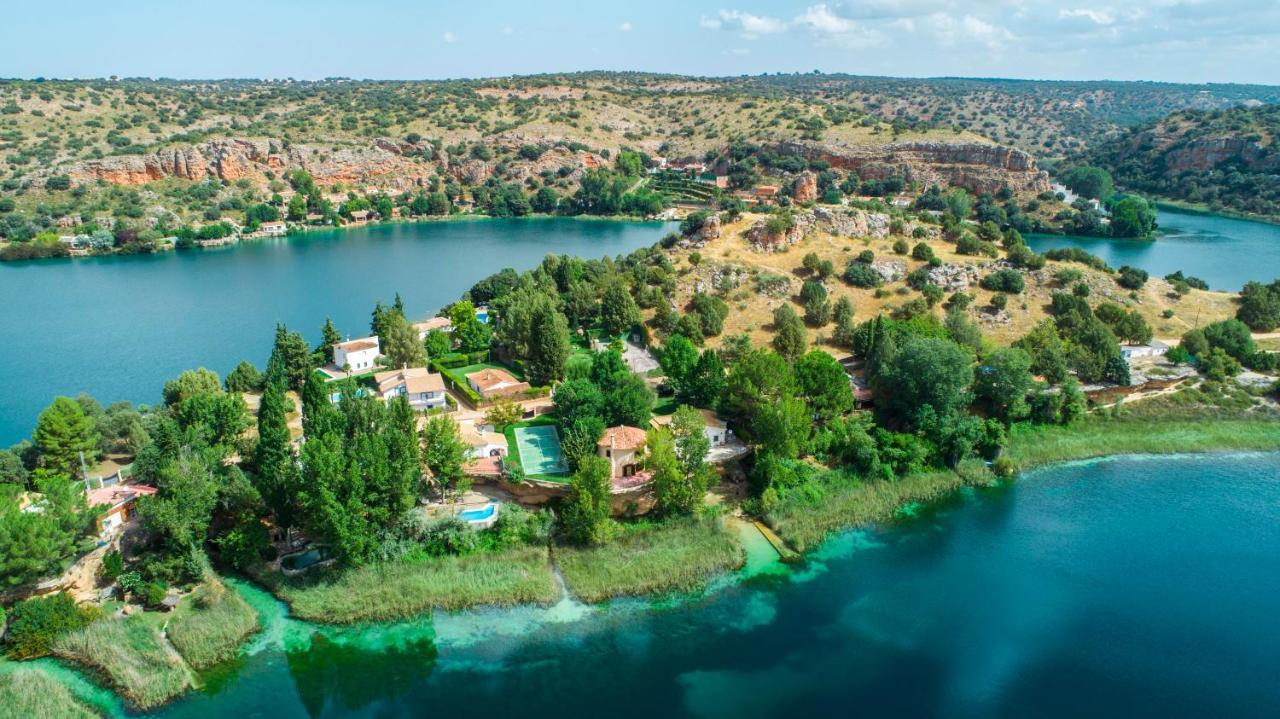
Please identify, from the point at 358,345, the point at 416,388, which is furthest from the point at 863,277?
the point at 358,345

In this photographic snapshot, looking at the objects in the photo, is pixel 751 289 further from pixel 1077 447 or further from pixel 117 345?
pixel 117 345

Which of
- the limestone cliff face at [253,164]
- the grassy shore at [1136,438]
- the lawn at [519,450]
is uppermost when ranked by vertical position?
the limestone cliff face at [253,164]

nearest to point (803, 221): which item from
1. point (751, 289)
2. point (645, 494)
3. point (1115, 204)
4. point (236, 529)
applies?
point (751, 289)

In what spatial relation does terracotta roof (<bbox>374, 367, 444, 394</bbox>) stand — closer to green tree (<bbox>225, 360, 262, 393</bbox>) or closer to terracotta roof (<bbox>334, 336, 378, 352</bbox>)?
terracotta roof (<bbox>334, 336, 378, 352</bbox>)

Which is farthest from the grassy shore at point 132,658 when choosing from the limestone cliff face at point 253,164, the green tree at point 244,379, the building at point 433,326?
the limestone cliff face at point 253,164

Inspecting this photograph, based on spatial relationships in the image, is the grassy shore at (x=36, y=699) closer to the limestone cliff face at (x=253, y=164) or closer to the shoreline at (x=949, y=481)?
the shoreline at (x=949, y=481)

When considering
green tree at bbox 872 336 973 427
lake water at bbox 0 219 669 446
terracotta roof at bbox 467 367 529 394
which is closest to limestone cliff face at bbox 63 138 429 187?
lake water at bbox 0 219 669 446

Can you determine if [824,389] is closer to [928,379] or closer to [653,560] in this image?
[928,379]
